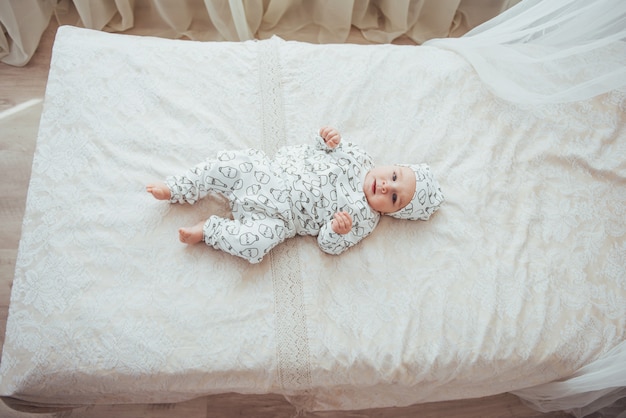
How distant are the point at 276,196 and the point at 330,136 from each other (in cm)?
24

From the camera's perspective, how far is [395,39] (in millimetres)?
2293

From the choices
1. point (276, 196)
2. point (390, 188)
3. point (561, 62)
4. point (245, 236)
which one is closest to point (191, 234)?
point (245, 236)

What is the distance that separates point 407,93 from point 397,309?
2.45 feet

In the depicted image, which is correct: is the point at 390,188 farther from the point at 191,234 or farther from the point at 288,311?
the point at 191,234

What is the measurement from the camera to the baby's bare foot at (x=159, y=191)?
49.9 inches

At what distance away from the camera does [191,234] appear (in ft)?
4.08

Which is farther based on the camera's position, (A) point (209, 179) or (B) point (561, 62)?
(B) point (561, 62)

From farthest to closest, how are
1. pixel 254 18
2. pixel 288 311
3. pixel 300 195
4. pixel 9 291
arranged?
pixel 254 18 → pixel 9 291 → pixel 300 195 → pixel 288 311

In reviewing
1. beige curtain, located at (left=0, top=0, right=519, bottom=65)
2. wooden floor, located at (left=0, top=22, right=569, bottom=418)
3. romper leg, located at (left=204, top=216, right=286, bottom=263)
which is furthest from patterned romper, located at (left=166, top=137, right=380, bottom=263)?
beige curtain, located at (left=0, top=0, right=519, bottom=65)

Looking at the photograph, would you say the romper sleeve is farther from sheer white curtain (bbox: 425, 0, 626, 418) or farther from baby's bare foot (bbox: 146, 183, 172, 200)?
sheer white curtain (bbox: 425, 0, 626, 418)

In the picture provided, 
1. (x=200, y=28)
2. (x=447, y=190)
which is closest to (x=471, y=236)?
(x=447, y=190)

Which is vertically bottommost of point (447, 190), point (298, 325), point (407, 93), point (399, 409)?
point (399, 409)

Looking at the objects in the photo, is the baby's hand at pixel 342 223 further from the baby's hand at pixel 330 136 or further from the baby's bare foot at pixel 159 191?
the baby's bare foot at pixel 159 191

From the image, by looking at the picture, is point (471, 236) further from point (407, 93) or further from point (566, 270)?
point (407, 93)
